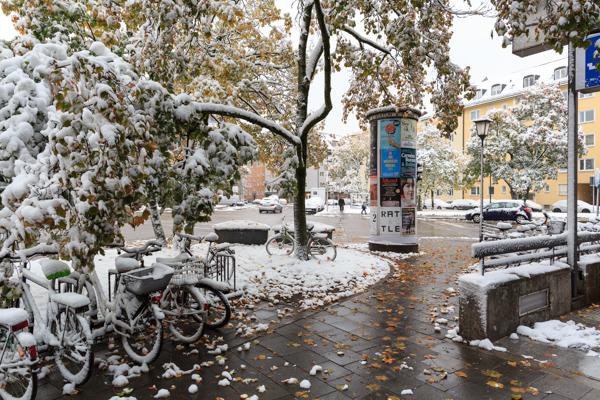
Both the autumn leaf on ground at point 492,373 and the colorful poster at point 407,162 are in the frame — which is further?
the colorful poster at point 407,162

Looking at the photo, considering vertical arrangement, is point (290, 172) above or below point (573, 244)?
above

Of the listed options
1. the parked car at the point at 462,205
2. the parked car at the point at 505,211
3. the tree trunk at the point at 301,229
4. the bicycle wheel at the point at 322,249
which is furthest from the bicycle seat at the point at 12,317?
the parked car at the point at 462,205

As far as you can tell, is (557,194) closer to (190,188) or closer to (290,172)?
(290,172)

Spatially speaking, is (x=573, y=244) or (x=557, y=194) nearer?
(x=573, y=244)

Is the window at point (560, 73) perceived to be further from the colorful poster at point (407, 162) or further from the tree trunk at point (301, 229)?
the tree trunk at point (301, 229)

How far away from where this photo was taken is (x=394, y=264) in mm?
10477

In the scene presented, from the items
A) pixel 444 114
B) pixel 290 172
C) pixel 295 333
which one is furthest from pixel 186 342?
pixel 444 114

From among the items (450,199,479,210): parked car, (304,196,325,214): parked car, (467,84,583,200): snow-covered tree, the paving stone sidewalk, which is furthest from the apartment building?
the paving stone sidewalk

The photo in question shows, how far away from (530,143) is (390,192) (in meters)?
26.2

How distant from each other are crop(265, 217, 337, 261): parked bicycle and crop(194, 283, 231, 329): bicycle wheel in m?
4.53

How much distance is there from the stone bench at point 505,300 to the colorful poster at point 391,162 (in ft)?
21.8

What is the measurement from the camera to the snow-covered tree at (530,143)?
106 ft

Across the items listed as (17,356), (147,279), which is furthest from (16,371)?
(147,279)

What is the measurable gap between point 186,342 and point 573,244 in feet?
19.3
